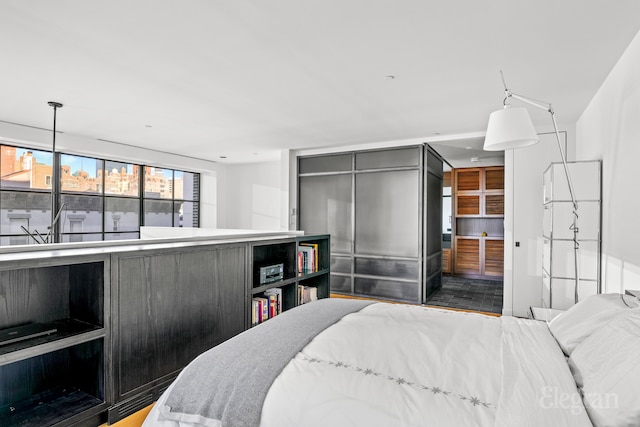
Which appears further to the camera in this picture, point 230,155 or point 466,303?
point 230,155

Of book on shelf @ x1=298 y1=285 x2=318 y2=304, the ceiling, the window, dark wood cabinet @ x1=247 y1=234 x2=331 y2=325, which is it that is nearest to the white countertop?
dark wood cabinet @ x1=247 y1=234 x2=331 y2=325

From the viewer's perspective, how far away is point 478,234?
781cm

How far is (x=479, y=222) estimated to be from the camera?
25.6ft

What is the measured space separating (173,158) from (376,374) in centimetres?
659

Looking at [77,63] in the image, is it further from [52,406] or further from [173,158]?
[173,158]

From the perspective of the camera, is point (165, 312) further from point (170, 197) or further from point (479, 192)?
point (479, 192)

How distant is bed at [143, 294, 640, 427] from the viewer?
1.11 m

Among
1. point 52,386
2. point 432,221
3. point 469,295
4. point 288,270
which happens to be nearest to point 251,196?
point 432,221

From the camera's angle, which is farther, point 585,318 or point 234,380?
point 585,318

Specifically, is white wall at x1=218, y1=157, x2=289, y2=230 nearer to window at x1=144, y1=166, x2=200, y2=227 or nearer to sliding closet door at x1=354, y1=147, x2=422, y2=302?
window at x1=144, y1=166, x2=200, y2=227

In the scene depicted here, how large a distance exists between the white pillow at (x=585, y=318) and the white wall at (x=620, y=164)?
924mm

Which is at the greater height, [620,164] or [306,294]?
[620,164]

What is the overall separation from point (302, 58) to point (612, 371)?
258 cm

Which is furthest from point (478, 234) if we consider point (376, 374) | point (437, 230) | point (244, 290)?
point (376, 374)
